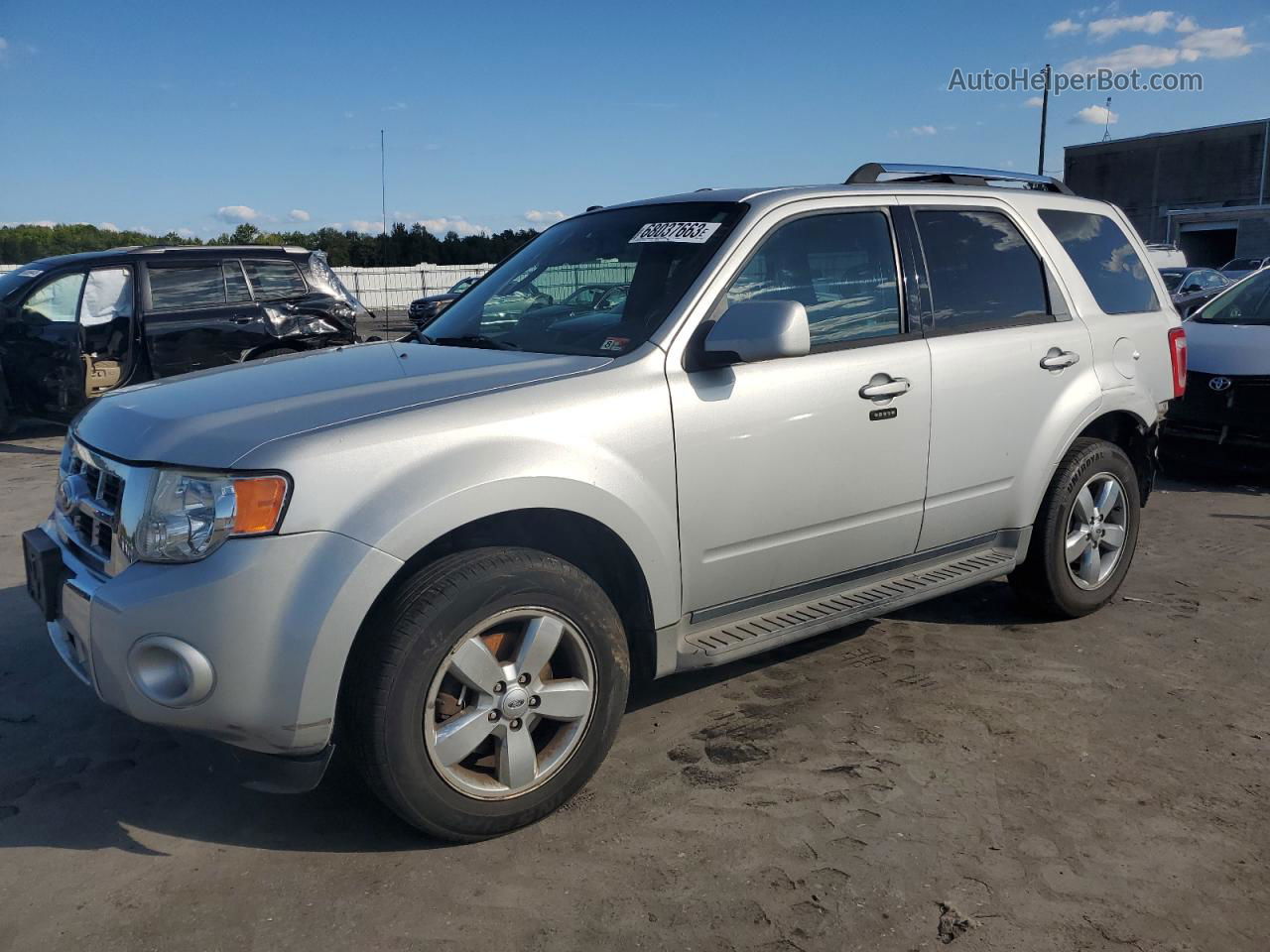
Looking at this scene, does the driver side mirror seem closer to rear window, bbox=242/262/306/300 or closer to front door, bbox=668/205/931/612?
front door, bbox=668/205/931/612

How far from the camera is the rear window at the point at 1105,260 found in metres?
4.60

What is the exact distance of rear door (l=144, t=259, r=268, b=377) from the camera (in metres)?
9.34

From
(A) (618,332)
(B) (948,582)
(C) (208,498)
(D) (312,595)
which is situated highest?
(A) (618,332)

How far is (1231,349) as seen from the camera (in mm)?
7297

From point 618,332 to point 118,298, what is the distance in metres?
7.63

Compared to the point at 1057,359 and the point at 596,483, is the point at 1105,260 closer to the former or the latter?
the point at 1057,359

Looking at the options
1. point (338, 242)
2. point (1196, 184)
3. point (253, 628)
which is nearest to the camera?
point (253, 628)

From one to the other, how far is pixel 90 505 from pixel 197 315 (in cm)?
724

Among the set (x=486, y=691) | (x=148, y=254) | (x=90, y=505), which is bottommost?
(x=486, y=691)

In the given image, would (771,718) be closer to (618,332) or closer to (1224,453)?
(618,332)

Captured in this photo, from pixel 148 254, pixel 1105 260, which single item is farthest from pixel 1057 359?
pixel 148 254

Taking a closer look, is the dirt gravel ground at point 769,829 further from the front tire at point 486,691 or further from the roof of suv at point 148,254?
the roof of suv at point 148,254

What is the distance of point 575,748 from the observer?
300 centimetres

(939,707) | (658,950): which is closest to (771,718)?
(939,707)
